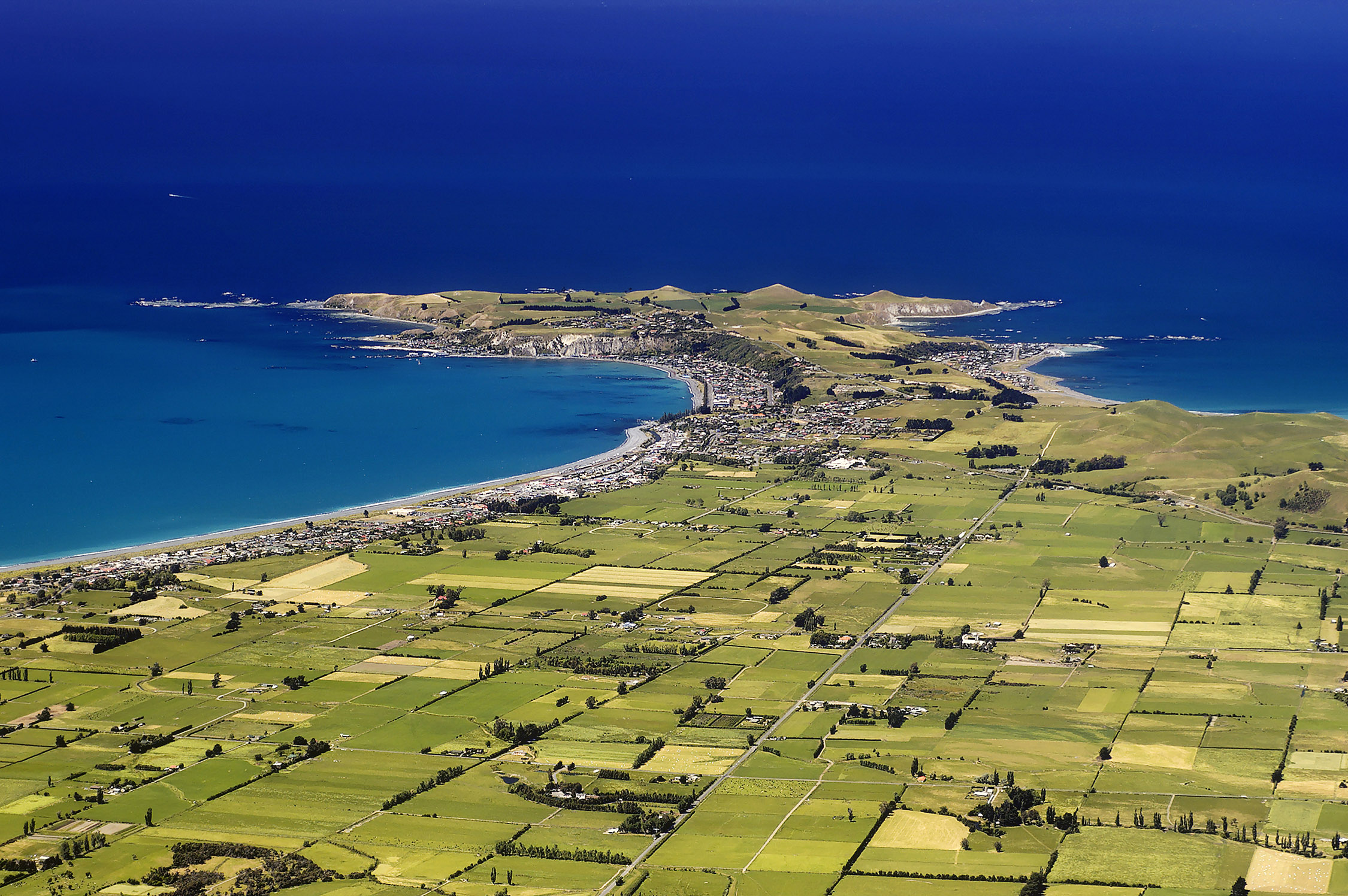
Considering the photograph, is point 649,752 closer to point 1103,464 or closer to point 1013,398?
point 1103,464

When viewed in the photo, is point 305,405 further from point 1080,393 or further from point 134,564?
point 1080,393

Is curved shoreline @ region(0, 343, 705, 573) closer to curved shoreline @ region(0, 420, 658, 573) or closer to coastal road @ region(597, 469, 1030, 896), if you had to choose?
curved shoreline @ region(0, 420, 658, 573)

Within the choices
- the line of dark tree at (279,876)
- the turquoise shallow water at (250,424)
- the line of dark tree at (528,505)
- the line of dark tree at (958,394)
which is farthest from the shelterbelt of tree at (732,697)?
the line of dark tree at (958,394)

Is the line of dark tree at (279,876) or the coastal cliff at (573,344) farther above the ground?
the coastal cliff at (573,344)

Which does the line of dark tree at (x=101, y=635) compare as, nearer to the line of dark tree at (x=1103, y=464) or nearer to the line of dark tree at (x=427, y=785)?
the line of dark tree at (x=427, y=785)

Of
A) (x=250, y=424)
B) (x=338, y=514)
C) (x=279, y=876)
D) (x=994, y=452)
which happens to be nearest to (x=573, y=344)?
(x=250, y=424)

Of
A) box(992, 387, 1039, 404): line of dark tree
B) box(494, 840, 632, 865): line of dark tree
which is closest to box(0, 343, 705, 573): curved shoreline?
box(992, 387, 1039, 404): line of dark tree

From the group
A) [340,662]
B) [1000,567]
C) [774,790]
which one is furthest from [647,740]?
[1000,567]

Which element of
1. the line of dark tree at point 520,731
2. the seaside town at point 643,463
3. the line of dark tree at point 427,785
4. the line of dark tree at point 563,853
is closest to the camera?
the line of dark tree at point 563,853
